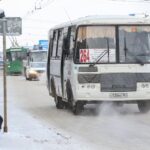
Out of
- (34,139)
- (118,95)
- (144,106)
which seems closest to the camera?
(34,139)

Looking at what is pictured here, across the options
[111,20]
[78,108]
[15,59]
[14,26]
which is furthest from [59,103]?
[15,59]

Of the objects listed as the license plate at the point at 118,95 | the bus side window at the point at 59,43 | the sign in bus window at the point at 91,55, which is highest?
the bus side window at the point at 59,43

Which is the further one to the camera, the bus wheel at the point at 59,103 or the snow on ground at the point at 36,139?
the bus wheel at the point at 59,103

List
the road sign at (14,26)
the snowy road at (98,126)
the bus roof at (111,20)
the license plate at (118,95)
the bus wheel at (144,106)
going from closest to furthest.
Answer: the snowy road at (98,126)
the road sign at (14,26)
the license plate at (118,95)
the bus roof at (111,20)
the bus wheel at (144,106)

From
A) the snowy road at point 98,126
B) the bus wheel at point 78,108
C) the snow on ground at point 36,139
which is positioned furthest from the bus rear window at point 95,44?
the snow on ground at point 36,139

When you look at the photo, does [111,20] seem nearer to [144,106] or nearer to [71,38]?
[71,38]

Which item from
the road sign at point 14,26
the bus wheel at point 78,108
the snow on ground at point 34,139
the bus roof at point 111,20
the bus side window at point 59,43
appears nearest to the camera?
the snow on ground at point 34,139

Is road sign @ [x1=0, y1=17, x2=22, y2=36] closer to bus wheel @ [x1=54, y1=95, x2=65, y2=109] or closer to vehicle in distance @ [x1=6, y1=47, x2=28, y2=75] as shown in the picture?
bus wheel @ [x1=54, y1=95, x2=65, y2=109]

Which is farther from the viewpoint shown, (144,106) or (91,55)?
(144,106)

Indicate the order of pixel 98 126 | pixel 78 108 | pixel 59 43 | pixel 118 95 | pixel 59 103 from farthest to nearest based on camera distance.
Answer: pixel 59 103, pixel 59 43, pixel 78 108, pixel 118 95, pixel 98 126

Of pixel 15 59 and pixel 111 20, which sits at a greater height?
pixel 111 20

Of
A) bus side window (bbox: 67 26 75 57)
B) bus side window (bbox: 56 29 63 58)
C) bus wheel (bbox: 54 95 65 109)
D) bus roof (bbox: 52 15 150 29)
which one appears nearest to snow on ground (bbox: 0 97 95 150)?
bus side window (bbox: 67 26 75 57)

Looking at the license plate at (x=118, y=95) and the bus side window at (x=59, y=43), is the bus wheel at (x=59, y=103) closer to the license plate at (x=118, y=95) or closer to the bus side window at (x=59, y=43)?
the bus side window at (x=59, y=43)

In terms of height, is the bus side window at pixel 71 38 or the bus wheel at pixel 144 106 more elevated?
the bus side window at pixel 71 38
